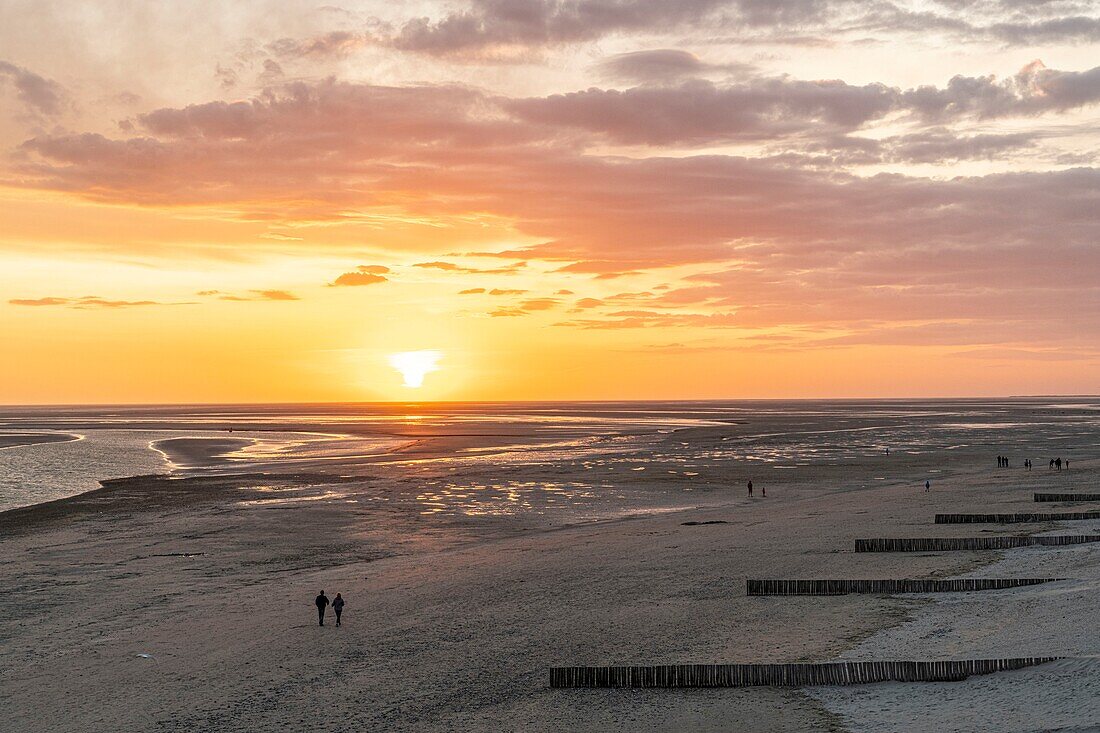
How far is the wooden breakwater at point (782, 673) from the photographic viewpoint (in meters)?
23.0

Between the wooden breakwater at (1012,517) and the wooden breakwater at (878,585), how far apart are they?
17609 millimetres

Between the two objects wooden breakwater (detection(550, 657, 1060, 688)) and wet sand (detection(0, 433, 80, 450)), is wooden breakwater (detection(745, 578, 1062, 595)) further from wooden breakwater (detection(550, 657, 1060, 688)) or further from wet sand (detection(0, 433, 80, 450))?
wet sand (detection(0, 433, 80, 450))

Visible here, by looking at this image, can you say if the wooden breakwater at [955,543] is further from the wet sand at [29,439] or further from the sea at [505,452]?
the wet sand at [29,439]

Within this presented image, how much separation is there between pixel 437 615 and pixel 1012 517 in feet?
106

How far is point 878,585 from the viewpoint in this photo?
33.6 m

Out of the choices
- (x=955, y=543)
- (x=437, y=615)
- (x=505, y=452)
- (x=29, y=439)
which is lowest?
(x=437, y=615)

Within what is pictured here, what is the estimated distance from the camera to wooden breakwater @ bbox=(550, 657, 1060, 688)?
904 inches

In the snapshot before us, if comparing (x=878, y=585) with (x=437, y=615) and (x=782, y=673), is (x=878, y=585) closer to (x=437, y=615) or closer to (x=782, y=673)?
(x=782, y=673)

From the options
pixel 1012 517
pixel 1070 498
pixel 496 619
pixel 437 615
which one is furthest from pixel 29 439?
pixel 1070 498

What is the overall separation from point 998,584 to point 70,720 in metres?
29.3

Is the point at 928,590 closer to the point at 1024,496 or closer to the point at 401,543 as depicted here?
the point at 401,543

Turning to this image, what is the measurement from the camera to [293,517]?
191 feet

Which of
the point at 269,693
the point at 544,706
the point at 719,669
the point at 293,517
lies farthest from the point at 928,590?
the point at 293,517

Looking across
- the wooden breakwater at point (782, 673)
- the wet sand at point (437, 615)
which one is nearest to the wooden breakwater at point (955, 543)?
the wet sand at point (437, 615)
